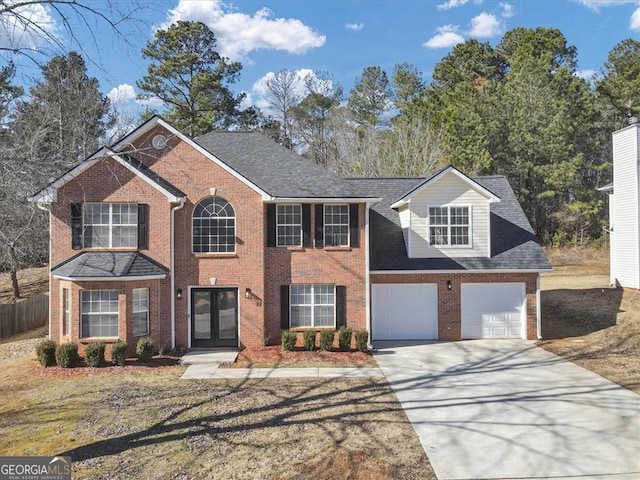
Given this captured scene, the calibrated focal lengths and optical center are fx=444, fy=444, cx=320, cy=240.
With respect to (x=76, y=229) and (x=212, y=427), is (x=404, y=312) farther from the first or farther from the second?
(x=76, y=229)

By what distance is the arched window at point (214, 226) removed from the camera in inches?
594

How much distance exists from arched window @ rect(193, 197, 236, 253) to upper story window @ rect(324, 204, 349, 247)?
126 inches

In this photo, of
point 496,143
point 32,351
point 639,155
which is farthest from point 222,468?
point 496,143

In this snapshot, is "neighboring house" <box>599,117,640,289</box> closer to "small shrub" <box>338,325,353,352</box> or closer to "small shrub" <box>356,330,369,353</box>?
"small shrub" <box>356,330,369,353</box>

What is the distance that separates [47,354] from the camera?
12.8 m

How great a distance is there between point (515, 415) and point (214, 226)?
10500 mm

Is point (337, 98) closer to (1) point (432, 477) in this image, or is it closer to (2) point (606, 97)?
(2) point (606, 97)

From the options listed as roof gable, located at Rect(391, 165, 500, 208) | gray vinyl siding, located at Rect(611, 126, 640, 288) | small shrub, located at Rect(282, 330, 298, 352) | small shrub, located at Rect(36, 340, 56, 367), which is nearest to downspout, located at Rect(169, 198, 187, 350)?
small shrub, located at Rect(36, 340, 56, 367)

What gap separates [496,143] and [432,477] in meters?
32.5

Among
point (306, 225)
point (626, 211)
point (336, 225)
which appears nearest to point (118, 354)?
point (306, 225)

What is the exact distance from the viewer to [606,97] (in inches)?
1533

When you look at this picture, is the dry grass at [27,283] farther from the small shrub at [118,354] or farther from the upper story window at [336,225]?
the upper story window at [336,225]

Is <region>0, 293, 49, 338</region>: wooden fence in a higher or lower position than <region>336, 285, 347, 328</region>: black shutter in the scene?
lower

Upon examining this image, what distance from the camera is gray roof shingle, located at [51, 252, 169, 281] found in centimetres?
1329
